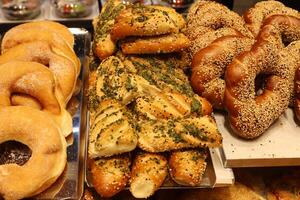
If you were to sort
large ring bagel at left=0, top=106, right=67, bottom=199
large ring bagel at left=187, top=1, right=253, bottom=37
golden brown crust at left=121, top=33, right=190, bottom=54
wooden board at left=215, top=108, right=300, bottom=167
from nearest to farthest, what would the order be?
large ring bagel at left=0, top=106, right=67, bottom=199, wooden board at left=215, top=108, right=300, bottom=167, golden brown crust at left=121, top=33, right=190, bottom=54, large ring bagel at left=187, top=1, right=253, bottom=37

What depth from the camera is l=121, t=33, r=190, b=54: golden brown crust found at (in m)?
1.39

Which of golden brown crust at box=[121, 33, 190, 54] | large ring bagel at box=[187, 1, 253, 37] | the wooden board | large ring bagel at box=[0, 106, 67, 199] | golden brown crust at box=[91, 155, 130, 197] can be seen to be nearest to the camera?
large ring bagel at box=[0, 106, 67, 199]

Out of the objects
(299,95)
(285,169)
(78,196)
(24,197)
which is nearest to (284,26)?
(299,95)

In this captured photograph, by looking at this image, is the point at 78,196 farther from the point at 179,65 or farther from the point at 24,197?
the point at 179,65

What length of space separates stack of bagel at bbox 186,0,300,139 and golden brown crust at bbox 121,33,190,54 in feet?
0.23

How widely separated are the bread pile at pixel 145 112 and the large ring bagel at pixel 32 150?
0.11m

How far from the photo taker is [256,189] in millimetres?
1612

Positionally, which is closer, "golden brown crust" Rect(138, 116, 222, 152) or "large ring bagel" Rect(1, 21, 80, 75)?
"golden brown crust" Rect(138, 116, 222, 152)

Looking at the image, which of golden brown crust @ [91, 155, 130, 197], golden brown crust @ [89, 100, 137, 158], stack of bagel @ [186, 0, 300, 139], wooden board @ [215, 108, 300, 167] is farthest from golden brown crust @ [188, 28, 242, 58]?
golden brown crust @ [91, 155, 130, 197]

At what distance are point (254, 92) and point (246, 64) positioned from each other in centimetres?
10

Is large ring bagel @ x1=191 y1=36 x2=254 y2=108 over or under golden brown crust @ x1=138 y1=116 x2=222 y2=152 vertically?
over

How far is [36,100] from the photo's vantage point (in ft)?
4.05

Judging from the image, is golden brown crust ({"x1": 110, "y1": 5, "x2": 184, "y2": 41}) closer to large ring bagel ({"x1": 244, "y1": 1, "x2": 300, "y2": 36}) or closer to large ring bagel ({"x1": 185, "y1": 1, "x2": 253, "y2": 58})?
large ring bagel ({"x1": 185, "y1": 1, "x2": 253, "y2": 58})

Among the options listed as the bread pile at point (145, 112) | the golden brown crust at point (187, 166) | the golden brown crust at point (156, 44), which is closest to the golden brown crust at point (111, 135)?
the bread pile at point (145, 112)
